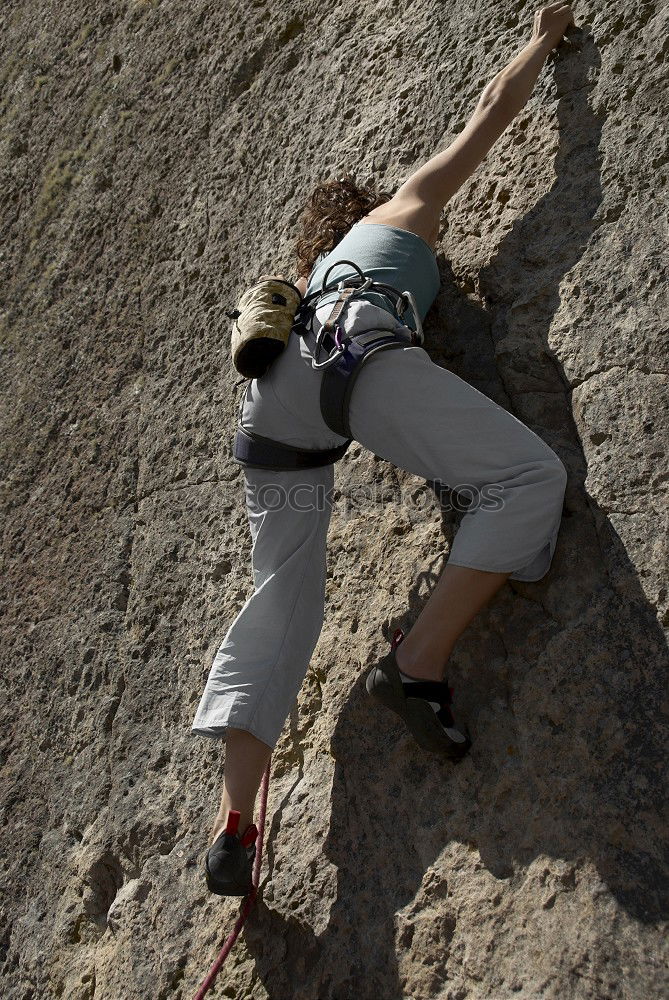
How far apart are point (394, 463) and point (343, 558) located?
1.51ft

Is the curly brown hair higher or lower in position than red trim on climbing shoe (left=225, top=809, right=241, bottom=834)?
higher

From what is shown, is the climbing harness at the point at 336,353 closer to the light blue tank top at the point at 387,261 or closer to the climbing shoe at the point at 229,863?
the light blue tank top at the point at 387,261

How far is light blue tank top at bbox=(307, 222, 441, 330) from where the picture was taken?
1.97 meters

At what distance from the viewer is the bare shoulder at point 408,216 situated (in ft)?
6.73

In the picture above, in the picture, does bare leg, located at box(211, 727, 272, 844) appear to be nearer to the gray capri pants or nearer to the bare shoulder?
the gray capri pants

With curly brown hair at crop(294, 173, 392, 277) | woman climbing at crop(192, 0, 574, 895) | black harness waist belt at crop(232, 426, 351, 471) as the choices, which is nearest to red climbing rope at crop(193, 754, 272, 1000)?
woman climbing at crop(192, 0, 574, 895)

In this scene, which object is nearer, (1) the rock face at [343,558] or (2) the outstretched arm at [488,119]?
(1) the rock face at [343,558]

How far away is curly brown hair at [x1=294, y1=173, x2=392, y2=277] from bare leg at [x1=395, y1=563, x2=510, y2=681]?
2.74 ft

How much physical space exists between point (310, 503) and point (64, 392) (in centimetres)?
153

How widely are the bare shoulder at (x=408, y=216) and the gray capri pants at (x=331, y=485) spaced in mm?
296

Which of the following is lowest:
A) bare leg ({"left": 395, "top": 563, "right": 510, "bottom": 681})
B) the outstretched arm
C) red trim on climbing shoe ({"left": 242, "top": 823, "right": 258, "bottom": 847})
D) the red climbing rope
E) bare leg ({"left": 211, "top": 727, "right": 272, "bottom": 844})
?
the red climbing rope

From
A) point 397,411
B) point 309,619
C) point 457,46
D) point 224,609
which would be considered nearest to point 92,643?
point 224,609

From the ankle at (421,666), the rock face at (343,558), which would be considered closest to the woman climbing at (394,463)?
the ankle at (421,666)

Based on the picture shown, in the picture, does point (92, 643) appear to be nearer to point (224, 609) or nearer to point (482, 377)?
point (224, 609)
